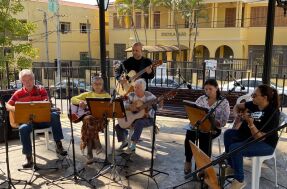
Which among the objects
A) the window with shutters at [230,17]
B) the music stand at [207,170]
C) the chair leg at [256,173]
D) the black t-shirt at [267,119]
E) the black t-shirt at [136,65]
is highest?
the window with shutters at [230,17]

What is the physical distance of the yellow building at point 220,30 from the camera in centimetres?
2264

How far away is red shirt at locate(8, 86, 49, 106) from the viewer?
13.8ft

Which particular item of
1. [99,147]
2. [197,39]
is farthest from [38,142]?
[197,39]

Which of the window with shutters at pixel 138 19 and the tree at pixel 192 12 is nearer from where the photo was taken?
→ the tree at pixel 192 12

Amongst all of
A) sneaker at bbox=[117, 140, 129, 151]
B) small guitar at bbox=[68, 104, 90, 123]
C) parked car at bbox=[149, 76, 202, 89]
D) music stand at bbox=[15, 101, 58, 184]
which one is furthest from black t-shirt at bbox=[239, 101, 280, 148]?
music stand at bbox=[15, 101, 58, 184]

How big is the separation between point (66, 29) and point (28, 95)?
2671cm

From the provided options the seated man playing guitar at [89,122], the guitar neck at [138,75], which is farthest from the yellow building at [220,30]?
the seated man playing guitar at [89,122]

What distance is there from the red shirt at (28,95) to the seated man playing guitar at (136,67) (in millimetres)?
1140

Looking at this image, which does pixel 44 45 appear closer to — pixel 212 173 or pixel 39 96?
pixel 39 96

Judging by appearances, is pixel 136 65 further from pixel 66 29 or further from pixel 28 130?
pixel 66 29

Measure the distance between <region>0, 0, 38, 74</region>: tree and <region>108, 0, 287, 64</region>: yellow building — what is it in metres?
16.0

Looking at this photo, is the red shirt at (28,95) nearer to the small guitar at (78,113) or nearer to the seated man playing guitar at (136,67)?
the small guitar at (78,113)

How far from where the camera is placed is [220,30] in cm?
2352

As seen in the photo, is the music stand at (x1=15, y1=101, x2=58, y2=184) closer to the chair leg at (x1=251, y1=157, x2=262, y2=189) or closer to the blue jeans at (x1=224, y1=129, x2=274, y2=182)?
the blue jeans at (x1=224, y1=129, x2=274, y2=182)
